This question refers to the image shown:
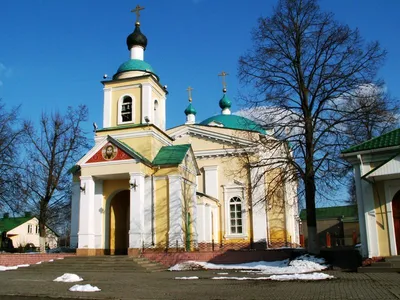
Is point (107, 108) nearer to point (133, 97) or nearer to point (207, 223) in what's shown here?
point (133, 97)

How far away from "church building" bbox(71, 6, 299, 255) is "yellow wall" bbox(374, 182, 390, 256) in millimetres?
3565

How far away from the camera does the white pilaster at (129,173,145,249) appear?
19.7 metres

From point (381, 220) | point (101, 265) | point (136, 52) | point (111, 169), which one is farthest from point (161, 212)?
point (381, 220)

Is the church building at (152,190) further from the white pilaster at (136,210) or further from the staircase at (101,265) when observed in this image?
the staircase at (101,265)

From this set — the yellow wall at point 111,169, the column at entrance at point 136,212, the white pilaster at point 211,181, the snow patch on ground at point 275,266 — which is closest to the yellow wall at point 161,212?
the column at entrance at point 136,212

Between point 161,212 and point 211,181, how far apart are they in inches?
346

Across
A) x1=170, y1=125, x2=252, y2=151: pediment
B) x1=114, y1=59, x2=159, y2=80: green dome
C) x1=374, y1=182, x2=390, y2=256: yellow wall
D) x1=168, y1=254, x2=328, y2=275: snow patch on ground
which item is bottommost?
x1=168, y1=254, x2=328, y2=275: snow patch on ground

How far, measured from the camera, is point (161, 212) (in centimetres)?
2061

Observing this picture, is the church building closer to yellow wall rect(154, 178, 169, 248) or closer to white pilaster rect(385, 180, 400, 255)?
yellow wall rect(154, 178, 169, 248)

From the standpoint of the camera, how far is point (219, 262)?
1917cm

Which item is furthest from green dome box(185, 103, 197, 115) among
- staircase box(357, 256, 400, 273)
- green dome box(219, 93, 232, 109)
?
staircase box(357, 256, 400, 273)

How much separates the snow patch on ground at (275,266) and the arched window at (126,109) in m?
9.22

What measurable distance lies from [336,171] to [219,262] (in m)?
6.93

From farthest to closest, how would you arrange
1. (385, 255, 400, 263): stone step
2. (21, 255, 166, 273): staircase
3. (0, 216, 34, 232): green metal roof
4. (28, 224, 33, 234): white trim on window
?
(28, 224, 33, 234): white trim on window, (0, 216, 34, 232): green metal roof, (21, 255, 166, 273): staircase, (385, 255, 400, 263): stone step
